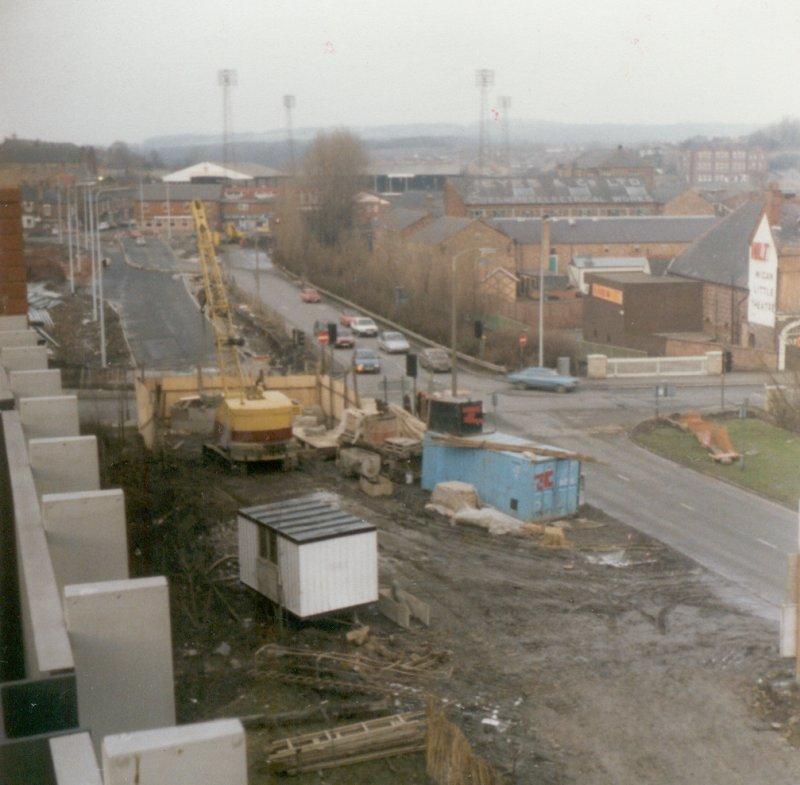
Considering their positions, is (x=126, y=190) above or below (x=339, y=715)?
above

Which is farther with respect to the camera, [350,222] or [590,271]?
[350,222]

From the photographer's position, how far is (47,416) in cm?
841

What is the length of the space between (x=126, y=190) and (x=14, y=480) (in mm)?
35918

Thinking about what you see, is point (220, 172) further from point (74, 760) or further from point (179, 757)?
point (179, 757)

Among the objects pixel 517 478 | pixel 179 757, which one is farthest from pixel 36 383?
pixel 179 757

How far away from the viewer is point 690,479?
1753cm

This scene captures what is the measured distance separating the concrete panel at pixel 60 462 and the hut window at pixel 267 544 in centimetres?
341

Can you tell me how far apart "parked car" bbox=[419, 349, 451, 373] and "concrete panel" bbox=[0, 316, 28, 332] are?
1240 cm

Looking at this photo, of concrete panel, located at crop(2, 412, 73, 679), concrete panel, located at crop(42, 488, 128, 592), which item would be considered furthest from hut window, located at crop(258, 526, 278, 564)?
concrete panel, located at crop(42, 488, 128, 592)

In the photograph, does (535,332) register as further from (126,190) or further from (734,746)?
(734,746)

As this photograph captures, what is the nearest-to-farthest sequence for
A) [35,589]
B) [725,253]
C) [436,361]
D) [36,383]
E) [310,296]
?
[35,589]
[36,383]
[436,361]
[725,253]
[310,296]

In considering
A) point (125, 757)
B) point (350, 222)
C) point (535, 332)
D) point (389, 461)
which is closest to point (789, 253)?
point (535, 332)

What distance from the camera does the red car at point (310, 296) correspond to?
114 feet

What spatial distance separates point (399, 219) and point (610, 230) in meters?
8.28
